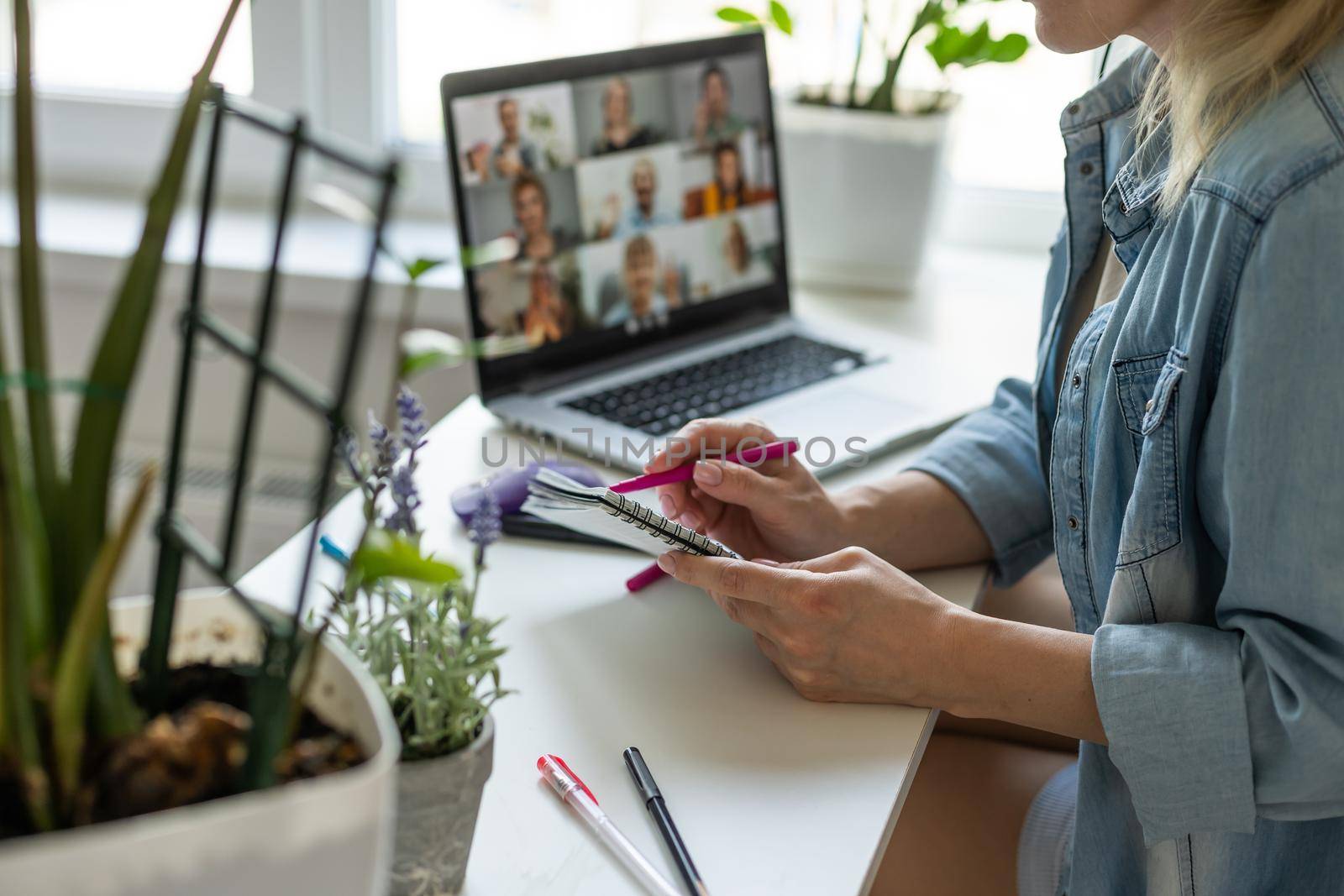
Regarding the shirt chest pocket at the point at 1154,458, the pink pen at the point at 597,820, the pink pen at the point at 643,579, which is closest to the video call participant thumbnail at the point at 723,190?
the pink pen at the point at 643,579

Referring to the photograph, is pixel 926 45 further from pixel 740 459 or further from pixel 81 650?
pixel 81 650

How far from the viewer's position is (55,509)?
368 millimetres

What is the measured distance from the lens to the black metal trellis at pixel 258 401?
340mm

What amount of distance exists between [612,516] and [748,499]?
6.3 inches

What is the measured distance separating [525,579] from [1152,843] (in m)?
0.42

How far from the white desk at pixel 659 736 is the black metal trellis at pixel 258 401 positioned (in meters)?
0.22

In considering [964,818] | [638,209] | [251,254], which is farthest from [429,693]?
[251,254]

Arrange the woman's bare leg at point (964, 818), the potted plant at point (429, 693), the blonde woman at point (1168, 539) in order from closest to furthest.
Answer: the potted plant at point (429, 693) < the blonde woman at point (1168, 539) < the woman's bare leg at point (964, 818)

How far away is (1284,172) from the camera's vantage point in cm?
60

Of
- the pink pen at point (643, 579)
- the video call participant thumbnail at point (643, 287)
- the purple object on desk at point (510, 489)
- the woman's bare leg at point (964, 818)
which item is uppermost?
the video call participant thumbnail at point (643, 287)

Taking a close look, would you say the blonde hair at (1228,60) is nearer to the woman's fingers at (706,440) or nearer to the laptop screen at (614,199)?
the woman's fingers at (706,440)

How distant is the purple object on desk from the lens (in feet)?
2.89

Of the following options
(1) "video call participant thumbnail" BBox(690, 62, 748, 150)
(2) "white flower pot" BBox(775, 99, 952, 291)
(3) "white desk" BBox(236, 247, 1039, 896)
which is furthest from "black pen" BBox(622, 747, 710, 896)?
(2) "white flower pot" BBox(775, 99, 952, 291)

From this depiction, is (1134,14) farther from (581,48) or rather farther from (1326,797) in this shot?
(581,48)
